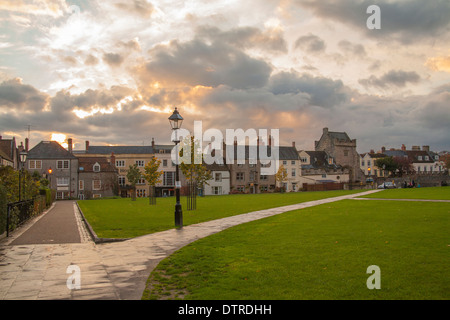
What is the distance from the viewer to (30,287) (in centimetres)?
833

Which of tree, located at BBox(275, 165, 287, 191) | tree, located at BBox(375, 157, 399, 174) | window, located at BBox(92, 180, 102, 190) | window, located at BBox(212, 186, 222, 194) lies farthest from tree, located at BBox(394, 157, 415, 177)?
window, located at BBox(92, 180, 102, 190)

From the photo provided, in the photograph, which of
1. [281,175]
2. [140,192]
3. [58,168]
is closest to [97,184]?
[58,168]

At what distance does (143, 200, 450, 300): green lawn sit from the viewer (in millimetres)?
7516

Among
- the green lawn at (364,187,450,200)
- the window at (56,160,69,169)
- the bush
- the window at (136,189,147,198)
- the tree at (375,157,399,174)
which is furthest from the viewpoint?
the tree at (375,157,399,174)

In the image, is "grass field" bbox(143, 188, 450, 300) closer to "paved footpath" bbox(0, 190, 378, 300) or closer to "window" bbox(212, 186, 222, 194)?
"paved footpath" bbox(0, 190, 378, 300)

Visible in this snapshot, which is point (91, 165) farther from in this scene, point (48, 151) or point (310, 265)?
point (310, 265)

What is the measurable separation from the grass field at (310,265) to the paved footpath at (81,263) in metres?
0.66

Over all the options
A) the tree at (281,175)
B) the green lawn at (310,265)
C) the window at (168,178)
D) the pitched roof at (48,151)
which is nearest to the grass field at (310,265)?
the green lawn at (310,265)

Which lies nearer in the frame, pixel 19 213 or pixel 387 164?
pixel 19 213

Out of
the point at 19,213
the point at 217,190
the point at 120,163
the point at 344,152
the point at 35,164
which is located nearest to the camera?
the point at 19,213

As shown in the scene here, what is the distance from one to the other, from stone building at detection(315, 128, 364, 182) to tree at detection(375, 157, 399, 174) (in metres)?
15.4

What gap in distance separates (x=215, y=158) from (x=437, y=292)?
80.7 metres

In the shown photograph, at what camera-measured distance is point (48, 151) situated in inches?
3068

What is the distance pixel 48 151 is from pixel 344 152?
7579 centimetres
